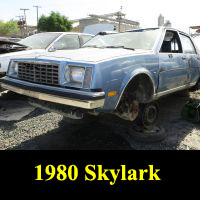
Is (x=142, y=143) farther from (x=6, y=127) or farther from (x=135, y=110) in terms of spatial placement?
(x=6, y=127)

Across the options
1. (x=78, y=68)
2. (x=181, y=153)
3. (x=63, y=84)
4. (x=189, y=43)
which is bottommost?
(x=181, y=153)

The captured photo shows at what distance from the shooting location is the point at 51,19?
128ft

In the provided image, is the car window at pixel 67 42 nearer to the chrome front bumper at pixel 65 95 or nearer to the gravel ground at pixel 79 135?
the gravel ground at pixel 79 135

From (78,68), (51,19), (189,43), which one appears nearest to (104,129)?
(78,68)

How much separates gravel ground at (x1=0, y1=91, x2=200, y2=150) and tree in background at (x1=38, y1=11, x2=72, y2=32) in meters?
36.7

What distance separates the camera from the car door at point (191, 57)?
4748 millimetres

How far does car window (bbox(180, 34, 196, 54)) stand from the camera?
15.7 ft

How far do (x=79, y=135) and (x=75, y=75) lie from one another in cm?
126

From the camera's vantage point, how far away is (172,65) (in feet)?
13.1

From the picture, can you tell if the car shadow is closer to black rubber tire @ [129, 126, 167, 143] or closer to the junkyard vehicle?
black rubber tire @ [129, 126, 167, 143]

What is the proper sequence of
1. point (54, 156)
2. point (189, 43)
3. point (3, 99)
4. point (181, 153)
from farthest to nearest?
point (3, 99) < point (189, 43) < point (181, 153) < point (54, 156)

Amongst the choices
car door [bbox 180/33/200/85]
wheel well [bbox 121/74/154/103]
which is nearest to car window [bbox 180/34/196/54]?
car door [bbox 180/33/200/85]

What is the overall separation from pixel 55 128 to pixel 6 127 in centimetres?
81

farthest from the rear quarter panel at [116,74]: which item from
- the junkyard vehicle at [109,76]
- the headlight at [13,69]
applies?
the headlight at [13,69]
